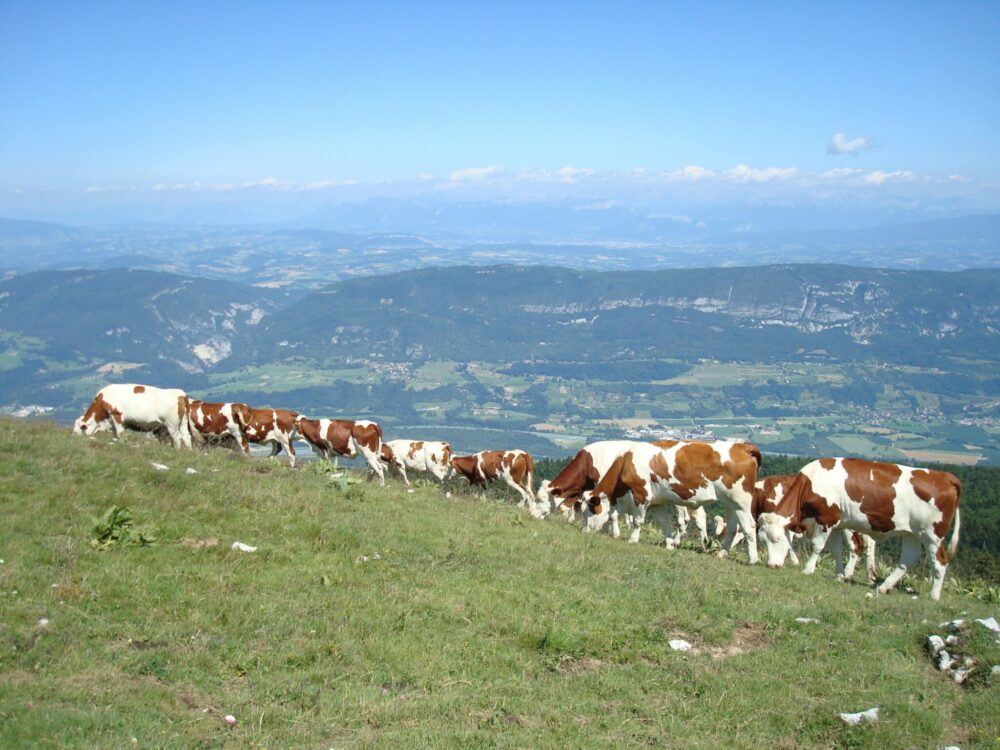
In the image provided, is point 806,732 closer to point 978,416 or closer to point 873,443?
point 873,443

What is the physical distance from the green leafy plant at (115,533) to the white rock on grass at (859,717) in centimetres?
914

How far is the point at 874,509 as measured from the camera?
14844mm

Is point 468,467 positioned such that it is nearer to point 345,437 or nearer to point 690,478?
point 345,437

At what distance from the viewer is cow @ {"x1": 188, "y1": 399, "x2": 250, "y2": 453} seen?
24.7 meters

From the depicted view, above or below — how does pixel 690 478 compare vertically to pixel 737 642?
above

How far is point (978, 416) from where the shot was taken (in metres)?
145

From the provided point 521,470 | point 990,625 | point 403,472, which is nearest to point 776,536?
point 990,625

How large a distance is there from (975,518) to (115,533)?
38.0 meters

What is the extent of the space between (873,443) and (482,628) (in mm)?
126667

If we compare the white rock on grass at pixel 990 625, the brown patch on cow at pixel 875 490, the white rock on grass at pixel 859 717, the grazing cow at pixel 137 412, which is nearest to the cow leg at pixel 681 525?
the brown patch on cow at pixel 875 490

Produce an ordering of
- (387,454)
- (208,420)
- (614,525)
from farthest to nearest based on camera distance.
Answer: (387,454) < (208,420) < (614,525)

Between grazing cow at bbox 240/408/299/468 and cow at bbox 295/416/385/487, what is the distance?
0.43m

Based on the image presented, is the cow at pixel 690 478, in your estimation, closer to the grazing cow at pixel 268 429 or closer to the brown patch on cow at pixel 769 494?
the brown patch on cow at pixel 769 494

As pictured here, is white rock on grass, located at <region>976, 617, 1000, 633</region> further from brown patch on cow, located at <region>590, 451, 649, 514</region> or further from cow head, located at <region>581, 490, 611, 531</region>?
cow head, located at <region>581, 490, 611, 531</region>
